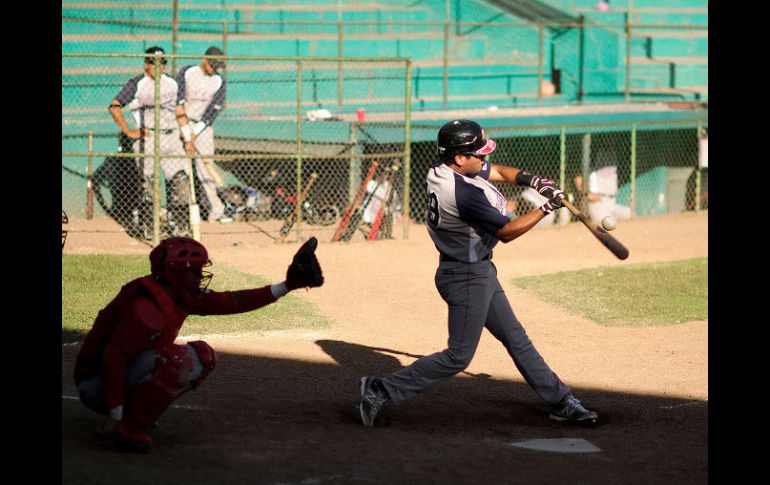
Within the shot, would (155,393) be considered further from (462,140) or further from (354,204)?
(354,204)

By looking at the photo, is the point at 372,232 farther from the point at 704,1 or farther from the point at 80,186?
the point at 704,1

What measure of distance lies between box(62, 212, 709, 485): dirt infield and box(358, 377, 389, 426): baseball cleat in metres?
0.07

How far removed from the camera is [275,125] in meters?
17.2

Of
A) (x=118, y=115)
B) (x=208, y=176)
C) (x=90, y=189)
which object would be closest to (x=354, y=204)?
(x=208, y=176)

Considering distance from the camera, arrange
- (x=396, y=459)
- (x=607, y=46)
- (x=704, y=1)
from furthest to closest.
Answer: (x=704, y=1), (x=607, y=46), (x=396, y=459)

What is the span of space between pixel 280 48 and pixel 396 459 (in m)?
16.3

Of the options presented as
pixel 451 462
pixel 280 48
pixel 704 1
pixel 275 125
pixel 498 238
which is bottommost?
pixel 451 462

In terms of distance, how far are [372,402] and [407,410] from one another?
1.91 ft

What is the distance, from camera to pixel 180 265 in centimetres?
560

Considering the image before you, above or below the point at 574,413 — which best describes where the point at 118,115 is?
above

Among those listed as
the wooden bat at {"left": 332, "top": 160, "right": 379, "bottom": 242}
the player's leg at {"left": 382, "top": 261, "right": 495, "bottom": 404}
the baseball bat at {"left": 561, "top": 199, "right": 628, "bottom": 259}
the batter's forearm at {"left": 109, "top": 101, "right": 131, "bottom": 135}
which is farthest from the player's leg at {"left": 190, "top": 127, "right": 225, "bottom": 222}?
the baseball bat at {"left": 561, "top": 199, "right": 628, "bottom": 259}

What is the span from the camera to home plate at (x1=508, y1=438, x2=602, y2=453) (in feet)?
20.4

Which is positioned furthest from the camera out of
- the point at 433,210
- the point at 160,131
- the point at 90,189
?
the point at 90,189
